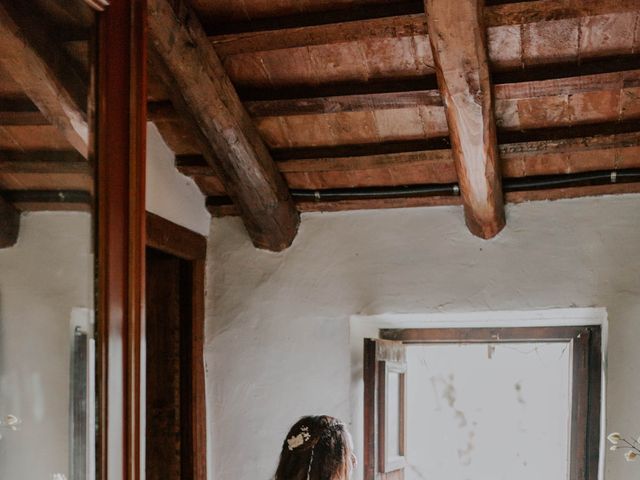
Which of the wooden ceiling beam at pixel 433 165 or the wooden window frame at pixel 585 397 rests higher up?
the wooden ceiling beam at pixel 433 165

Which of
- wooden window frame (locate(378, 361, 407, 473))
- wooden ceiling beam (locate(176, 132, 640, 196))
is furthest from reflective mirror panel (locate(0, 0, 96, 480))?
wooden window frame (locate(378, 361, 407, 473))

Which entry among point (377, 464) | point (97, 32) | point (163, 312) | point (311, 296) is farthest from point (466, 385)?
point (97, 32)

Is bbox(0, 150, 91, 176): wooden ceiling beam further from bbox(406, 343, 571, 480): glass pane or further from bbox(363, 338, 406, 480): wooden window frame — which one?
bbox(406, 343, 571, 480): glass pane

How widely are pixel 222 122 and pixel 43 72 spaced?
4.85ft

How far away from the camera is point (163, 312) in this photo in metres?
3.66

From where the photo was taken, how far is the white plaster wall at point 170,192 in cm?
333

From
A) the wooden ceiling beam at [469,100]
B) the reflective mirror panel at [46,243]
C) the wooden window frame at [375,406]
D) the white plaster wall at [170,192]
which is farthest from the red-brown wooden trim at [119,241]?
the wooden window frame at [375,406]

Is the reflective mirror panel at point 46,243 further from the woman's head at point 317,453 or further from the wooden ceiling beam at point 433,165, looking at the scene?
the wooden ceiling beam at point 433,165

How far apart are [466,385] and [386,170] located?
2.18 metres

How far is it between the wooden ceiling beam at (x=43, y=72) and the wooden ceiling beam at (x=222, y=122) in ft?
3.22

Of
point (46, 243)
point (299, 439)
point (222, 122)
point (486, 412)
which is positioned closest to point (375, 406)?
point (299, 439)

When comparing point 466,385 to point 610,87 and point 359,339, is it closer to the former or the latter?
point 359,339

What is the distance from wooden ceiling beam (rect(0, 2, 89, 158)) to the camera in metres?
1.43

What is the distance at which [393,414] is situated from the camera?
Result: 403cm
